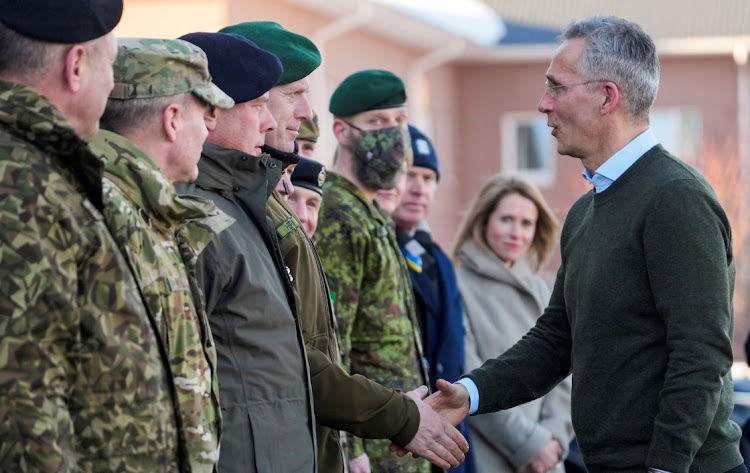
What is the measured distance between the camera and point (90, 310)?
2287 millimetres

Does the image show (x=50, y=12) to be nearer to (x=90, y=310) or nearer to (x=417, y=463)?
(x=90, y=310)

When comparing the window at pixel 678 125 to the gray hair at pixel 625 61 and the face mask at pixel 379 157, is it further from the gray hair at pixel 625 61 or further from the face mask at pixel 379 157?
the gray hair at pixel 625 61

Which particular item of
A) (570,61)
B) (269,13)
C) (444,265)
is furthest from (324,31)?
(570,61)

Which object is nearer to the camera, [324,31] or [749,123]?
[324,31]

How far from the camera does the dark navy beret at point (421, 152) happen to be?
19.8ft

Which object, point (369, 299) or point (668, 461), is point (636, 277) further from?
point (369, 299)

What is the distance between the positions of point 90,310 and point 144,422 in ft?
0.90

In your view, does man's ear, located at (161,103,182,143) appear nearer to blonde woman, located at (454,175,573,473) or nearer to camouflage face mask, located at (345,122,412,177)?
camouflage face mask, located at (345,122,412,177)

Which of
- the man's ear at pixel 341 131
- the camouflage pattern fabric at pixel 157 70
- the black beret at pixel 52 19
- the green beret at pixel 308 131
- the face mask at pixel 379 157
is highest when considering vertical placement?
the black beret at pixel 52 19

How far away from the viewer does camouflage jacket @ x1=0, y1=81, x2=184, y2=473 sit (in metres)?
2.15

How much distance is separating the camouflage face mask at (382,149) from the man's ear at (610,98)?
1616 millimetres

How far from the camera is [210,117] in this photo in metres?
3.08

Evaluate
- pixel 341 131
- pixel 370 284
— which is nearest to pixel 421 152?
pixel 341 131

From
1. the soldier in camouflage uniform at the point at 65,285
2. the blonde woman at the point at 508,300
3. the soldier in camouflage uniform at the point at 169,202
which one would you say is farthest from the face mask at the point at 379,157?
the soldier in camouflage uniform at the point at 65,285
